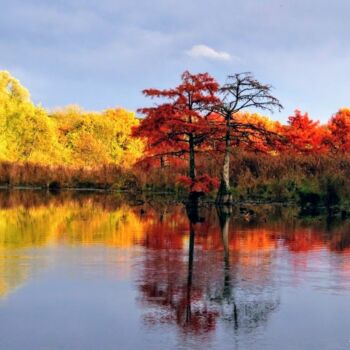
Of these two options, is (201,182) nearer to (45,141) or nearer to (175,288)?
(175,288)

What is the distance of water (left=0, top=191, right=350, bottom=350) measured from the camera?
7.24 m

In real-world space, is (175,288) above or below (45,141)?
below

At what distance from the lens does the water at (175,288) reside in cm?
724

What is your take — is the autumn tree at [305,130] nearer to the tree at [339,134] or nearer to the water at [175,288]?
the tree at [339,134]

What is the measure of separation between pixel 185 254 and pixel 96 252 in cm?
193

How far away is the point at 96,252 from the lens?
13781 mm

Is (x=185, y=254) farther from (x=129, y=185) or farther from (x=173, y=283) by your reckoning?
(x=129, y=185)

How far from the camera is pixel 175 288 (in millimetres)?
9750

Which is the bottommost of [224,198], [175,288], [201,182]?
[175,288]

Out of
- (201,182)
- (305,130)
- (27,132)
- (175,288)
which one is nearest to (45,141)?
(27,132)

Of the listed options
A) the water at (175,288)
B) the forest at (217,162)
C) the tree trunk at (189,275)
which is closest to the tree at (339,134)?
the forest at (217,162)

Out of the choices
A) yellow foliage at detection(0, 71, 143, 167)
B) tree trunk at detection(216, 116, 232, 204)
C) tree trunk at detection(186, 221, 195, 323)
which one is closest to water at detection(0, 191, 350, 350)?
tree trunk at detection(186, 221, 195, 323)

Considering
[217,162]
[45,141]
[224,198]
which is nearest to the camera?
[224,198]

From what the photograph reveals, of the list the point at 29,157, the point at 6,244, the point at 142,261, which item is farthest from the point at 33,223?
the point at 29,157
